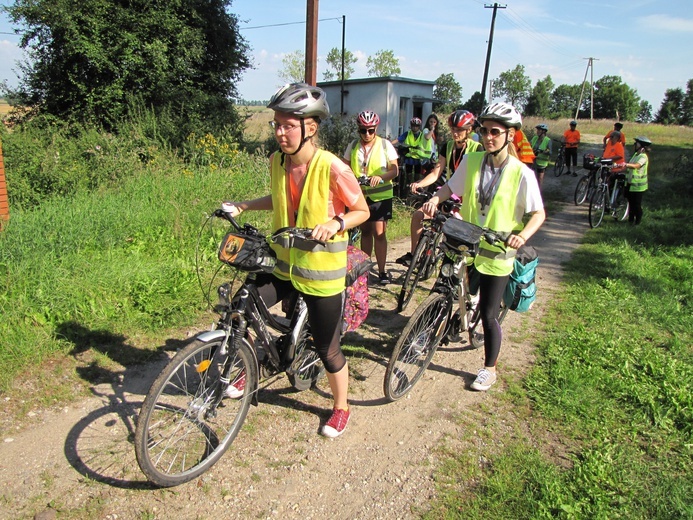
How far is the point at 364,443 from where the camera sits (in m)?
3.36

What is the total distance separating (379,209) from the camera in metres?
5.96

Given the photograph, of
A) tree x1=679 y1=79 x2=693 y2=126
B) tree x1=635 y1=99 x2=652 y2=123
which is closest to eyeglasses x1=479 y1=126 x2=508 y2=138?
tree x1=679 y1=79 x2=693 y2=126

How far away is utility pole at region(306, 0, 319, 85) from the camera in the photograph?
9141mm

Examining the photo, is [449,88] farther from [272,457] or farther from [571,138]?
[272,457]

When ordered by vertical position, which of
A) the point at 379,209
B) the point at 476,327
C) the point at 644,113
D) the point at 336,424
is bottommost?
the point at 336,424

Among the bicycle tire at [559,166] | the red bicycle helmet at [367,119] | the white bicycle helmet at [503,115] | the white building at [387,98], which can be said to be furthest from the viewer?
the white building at [387,98]

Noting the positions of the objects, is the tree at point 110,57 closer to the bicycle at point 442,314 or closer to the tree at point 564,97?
the bicycle at point 442,314

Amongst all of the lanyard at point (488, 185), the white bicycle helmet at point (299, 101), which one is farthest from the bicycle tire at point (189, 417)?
the lanyard at point (488, 185)

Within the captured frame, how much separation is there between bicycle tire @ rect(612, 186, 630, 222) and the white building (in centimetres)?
1693

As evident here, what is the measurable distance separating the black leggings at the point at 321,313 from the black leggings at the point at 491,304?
129 centimetres

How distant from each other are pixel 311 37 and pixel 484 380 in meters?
7.66

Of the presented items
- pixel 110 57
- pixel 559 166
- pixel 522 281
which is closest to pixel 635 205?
pixel 559 166

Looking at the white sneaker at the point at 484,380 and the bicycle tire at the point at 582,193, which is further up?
the bicycle tire at the point at 582,193

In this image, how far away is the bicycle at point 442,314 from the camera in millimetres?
3564
